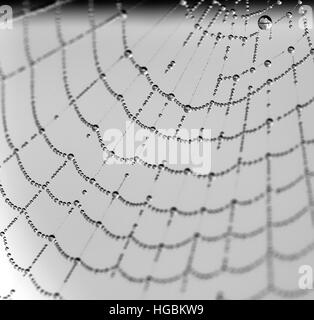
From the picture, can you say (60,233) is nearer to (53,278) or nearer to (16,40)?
(53,278)

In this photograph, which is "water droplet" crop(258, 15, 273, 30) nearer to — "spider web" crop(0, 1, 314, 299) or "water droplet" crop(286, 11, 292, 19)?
"water droplet" crop(286, 11, 292, 19)

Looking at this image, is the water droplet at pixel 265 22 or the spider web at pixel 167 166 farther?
the spider web at pixel 167 166

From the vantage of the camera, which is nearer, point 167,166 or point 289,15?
point 289,15

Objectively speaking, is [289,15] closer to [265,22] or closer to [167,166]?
[265,22]

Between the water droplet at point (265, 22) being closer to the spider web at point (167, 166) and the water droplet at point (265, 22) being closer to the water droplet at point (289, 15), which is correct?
the water droplet at point (289, 15)

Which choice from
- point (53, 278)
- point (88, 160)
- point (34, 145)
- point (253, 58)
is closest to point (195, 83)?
point (253, 58)

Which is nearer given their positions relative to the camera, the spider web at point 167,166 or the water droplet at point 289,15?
the water droplet at point 289,15

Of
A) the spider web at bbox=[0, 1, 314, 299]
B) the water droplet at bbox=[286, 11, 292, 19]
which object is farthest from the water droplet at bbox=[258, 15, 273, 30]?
the spider web at bbox=[0, 1, 314, 299]

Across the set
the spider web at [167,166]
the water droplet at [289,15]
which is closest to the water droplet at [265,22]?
the water droplet at [289,15]

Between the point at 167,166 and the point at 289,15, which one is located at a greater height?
the point at 289,15

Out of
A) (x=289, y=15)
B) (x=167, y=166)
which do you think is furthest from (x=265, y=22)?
(x=167, y=166)

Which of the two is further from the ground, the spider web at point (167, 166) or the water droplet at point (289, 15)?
the water droplet at point (289, 15)
